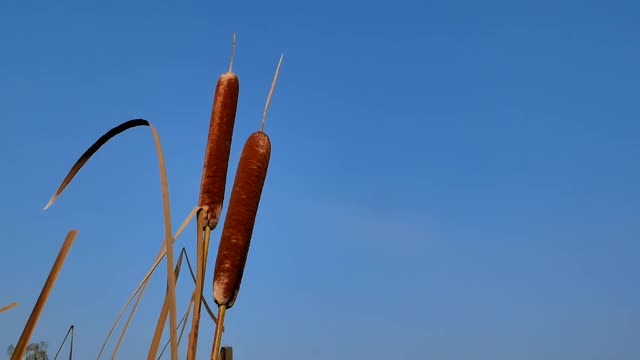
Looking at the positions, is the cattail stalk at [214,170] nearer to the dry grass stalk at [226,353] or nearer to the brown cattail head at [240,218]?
the brown cattail head at [240,218]

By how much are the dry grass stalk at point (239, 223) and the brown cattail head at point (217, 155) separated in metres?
0.10

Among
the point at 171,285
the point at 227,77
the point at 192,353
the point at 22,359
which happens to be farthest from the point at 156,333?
the point at 227,77

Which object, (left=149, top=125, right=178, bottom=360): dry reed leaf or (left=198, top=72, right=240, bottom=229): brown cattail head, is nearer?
(left=149, top=125, right=178, bottom=360): dry reed leaf

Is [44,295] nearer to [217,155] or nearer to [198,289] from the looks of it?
[198,289]

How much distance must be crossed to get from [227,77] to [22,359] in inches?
59.7

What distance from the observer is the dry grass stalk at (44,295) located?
6.84 ft

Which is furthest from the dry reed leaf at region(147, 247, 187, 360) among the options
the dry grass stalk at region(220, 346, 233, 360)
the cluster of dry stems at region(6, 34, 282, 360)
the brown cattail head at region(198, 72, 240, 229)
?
the dry grass stalk at region(220, 346, 233, 360)

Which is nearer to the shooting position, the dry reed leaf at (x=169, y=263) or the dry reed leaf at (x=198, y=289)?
the dry reed leaf at (x=169, y=263)

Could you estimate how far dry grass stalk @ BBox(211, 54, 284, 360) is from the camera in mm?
2854

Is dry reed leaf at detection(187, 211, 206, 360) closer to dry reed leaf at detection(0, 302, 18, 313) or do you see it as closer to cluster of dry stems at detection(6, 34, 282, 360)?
cluster of dry stems at detection(6, 34, 282, 360)

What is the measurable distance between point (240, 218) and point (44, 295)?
3.32 feet

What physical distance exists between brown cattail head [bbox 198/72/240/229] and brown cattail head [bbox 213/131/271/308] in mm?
97

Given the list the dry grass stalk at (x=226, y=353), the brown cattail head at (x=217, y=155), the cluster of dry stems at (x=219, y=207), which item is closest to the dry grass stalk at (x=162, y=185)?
the cluster of dry stems at (x=219, y=207)

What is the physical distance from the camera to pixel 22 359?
224 centimetres
